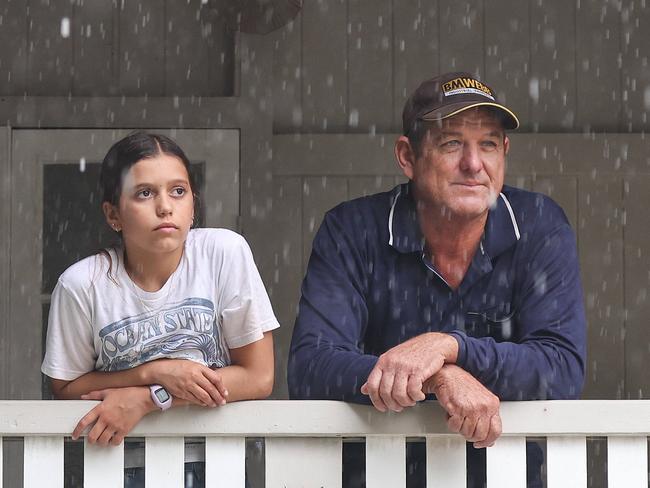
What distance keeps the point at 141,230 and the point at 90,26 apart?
7.68ft

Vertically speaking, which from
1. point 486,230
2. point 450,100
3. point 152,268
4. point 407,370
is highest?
point 450,100

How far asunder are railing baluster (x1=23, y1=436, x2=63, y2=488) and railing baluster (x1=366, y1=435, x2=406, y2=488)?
2.22 ft

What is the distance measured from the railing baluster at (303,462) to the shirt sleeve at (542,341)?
35cm

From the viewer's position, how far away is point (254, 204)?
14.2 feet

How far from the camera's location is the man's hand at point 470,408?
6.91 feet

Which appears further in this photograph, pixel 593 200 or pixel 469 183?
pixel 593 200

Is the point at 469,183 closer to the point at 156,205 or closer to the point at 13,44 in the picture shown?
the point at 156,205

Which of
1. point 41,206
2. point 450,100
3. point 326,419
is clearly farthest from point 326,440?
point 41,206

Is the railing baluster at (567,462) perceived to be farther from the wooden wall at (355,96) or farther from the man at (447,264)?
the wooden wall at (355,96)

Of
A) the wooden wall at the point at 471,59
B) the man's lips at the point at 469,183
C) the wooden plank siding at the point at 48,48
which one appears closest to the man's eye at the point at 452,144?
the man's lips at the point at 469,183

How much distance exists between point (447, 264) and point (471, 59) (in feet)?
6.82

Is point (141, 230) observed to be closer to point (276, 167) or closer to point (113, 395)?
point (113, 395)

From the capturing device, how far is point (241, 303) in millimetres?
2445

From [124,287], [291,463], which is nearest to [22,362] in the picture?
[124,287]
